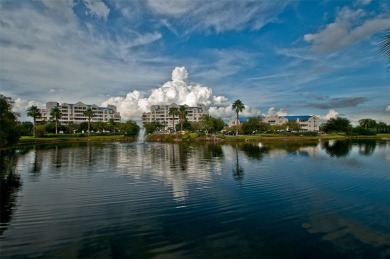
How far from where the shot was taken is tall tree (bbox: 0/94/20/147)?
200 feet

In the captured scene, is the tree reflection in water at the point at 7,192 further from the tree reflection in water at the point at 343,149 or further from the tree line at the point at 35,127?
the tree reflection in water at the point at 343,149

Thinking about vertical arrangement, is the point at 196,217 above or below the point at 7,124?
below

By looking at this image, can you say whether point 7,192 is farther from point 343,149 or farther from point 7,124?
point 343,149

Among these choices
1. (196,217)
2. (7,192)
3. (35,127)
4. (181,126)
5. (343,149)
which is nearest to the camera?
(196,217)

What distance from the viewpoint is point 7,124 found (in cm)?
6244

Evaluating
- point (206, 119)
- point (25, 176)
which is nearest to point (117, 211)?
point (25, 176)

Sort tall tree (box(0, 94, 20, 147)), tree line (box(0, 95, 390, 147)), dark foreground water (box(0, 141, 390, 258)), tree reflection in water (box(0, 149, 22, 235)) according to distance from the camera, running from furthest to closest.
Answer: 1. tree line (box(0, 95, 390, 147))
2. tall tree (box(0, 94, 20, 147))
3. tree reflection in water (box(0, 149, 22, 235))
4. dark foreground water (box(0, 141, 390, 258))

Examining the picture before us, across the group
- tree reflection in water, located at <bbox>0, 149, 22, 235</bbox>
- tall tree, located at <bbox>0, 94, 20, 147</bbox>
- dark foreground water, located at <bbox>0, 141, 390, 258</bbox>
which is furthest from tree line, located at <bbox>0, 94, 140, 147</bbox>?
dark foreground water, located at <bbox>0, 141, 390, 258</bbox>

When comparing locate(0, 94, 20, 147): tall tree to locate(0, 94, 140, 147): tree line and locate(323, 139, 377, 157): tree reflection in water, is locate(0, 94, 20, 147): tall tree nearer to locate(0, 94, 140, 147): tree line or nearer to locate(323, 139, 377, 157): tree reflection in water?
locate(0, 94, 140, 147): tree line

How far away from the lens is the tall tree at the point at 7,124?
200ft

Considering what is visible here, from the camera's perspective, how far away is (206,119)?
474ft

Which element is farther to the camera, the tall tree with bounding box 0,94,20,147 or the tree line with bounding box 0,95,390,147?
the tree line with bounding box 0,95,390,147

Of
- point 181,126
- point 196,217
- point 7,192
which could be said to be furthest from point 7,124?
point 181,126

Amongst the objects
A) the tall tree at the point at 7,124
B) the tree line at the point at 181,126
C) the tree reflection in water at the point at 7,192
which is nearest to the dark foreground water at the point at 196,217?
the tree reflection in water at the point at 7,192
